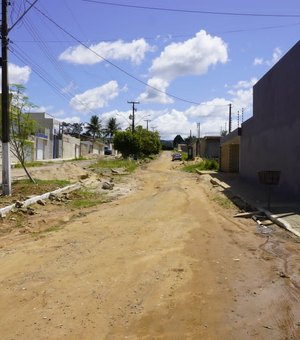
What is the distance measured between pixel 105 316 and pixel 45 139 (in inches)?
2380

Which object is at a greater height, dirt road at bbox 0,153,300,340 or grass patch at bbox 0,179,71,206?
grass patch at bbox 0,179,71,206

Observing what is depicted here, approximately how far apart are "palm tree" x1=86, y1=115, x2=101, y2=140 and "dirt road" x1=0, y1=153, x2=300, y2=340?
103 m

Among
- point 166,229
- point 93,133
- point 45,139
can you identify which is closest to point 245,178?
point 166,229

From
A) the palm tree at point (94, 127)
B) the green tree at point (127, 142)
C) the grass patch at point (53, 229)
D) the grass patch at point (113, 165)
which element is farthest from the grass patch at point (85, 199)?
the palm tree at point (94, 127)

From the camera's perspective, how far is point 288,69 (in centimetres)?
1823

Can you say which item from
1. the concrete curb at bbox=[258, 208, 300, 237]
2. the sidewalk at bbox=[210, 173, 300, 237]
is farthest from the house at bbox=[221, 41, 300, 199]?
the concrete curb at bbox=[258, 208, 300, 237]

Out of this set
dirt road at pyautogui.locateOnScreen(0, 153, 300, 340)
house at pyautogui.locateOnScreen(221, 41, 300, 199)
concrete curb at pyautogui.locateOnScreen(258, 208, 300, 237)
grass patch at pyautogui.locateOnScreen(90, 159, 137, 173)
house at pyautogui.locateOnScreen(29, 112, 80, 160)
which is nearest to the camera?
dirt road at pyautogui.locateOnScreen(0, 153, 300, 340)

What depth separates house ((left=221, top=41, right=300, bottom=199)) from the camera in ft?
55.9

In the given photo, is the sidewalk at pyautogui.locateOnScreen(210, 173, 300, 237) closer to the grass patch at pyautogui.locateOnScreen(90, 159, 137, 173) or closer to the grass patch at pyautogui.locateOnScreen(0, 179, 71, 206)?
the grass patch at pyautogui.locateOnScreen(0, 179, 71, 206)

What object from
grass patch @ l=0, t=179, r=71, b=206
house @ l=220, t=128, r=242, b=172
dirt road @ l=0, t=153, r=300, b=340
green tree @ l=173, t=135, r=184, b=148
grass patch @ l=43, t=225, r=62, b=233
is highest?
green tree @ l=173, t=135, r=184, b=148

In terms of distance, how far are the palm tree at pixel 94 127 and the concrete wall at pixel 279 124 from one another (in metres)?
89.1

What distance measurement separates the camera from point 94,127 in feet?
378

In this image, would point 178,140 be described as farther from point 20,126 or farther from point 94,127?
point 20,126

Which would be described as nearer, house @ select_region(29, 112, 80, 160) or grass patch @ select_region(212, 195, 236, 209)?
grass patch @ select_region(212, 195, 236, 209)
